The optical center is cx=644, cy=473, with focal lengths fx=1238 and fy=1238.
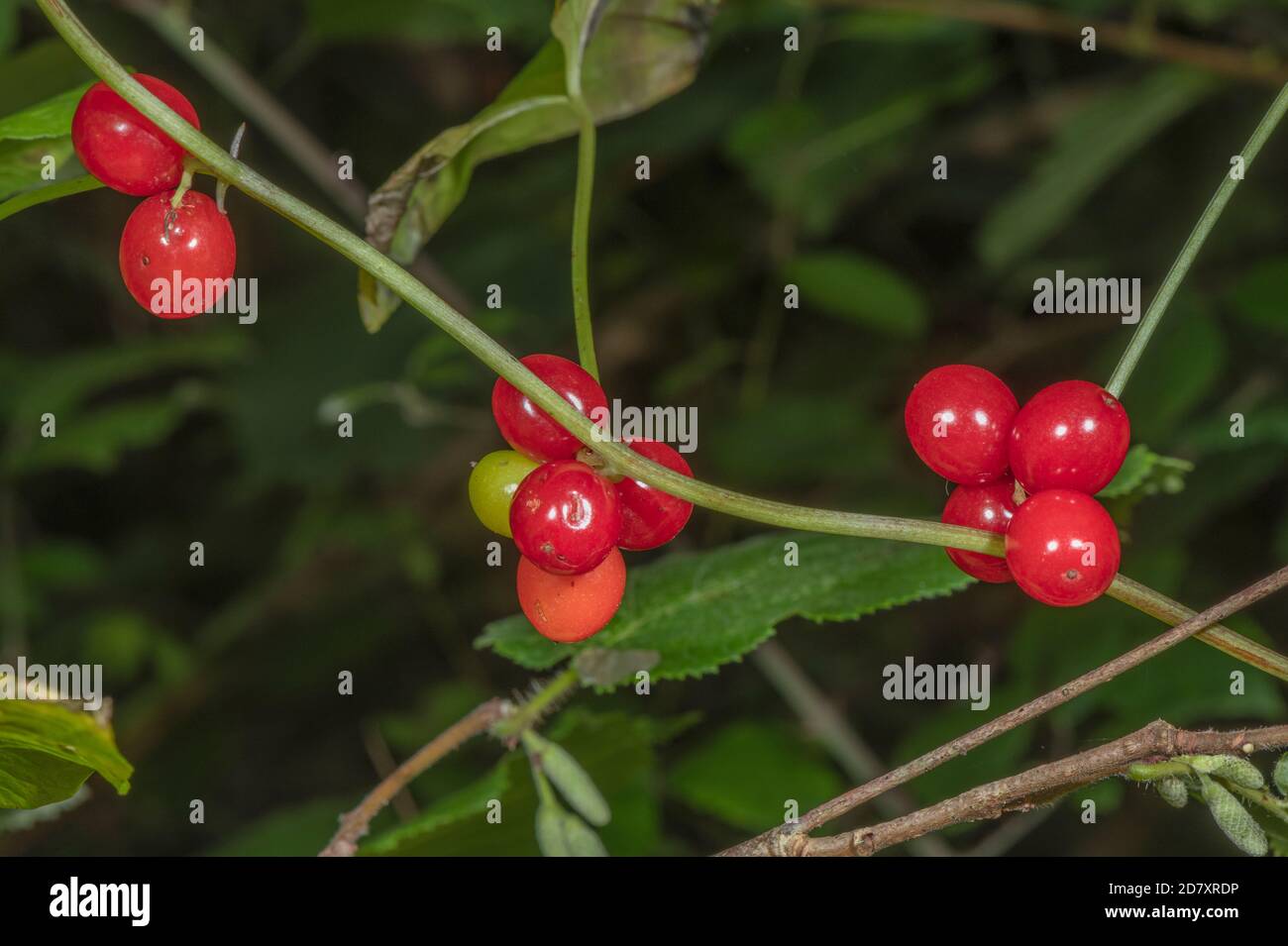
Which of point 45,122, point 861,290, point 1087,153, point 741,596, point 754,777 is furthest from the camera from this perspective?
point 861,290

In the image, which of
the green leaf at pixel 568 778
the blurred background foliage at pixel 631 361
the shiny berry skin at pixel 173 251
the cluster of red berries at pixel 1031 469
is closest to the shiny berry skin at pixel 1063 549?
the cluster of red berries at pixel 1031 469

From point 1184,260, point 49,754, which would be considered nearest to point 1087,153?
point 1184,260

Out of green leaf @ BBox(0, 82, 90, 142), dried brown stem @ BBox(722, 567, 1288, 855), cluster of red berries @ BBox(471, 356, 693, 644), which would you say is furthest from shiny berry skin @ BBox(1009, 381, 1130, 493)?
green leaf @ BBox(0, 82, 90, 142)

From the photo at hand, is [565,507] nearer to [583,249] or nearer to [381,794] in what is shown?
[583,249]

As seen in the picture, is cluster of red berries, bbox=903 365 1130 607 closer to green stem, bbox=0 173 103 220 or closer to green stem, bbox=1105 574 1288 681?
green stem, bbox=1105 574 1288 681

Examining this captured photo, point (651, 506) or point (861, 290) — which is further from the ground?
point (861, 290)

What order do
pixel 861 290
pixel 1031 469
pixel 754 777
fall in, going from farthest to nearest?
pixel 861 290 < pixel 754 777 < pixel 1031 469

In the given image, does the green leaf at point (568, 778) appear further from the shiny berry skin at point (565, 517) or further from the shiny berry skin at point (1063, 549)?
the shiny berry skin at point (1063, 549)

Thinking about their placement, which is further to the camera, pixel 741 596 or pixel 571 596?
pixel 741 596

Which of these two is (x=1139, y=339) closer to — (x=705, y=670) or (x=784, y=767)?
(x=705, y=670)
